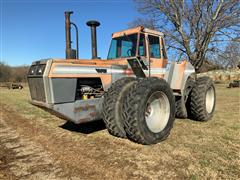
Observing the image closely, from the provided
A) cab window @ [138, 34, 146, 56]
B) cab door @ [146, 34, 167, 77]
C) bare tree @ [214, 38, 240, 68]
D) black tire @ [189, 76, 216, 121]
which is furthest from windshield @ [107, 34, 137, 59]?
bare tree @ [214, 38, 240, 68]

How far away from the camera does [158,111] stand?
541cm

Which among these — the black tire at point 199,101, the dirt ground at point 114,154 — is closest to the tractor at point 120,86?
the black tire at point 199,101

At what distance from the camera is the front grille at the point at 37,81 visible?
4668 mm

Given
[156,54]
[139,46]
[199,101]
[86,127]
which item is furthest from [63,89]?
[199,101]

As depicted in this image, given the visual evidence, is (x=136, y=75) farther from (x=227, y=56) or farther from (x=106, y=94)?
(x=227, y=56)

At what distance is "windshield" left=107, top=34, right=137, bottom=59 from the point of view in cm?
581

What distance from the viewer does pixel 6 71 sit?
5738cm

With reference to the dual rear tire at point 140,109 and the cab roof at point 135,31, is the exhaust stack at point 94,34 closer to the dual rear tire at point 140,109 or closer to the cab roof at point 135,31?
the cab roof at point 135,31

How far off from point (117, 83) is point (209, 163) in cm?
230

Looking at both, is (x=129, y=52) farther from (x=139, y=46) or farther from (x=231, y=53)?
(x=231, y=53)

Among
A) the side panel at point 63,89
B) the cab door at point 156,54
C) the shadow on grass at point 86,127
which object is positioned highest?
the cab door at point 156,54

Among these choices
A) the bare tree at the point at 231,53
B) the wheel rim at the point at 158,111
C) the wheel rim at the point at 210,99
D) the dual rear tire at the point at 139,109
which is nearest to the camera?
the dual rear tire at the point at 139,109

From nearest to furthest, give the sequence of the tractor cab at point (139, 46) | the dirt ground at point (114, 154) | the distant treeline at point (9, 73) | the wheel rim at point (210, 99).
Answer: the dirt ground at point (114, 154) < the tractor cab at point (139, 46) < the wheel rim at point (210, 99) < the distant treeline at point (9, 73)

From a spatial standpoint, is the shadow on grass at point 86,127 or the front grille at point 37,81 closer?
the front grille at point 37,81
